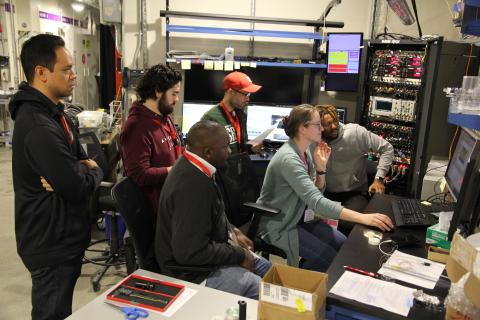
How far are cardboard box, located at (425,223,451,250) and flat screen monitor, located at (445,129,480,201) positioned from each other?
38 centimetres

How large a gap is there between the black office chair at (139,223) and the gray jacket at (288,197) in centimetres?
65

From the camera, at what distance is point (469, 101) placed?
2.06 m

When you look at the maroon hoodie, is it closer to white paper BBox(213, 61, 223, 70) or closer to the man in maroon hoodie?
the man in maroon hoodie

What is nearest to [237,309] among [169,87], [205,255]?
[205,255]

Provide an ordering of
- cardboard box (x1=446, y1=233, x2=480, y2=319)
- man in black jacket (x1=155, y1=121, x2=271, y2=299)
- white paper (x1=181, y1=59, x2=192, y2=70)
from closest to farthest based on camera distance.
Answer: cardboard box (x1=446, y1=233, x2=480, y2=319), man in black jacket (x1=155, y1=121, x2=271, y2=299), white paper (x1=181, y1=59, x2=192, y2=70)

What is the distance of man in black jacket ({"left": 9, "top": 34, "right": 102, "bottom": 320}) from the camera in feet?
5.05

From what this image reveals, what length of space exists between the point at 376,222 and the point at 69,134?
1483 mm

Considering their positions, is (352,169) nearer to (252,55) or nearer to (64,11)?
(252,55)

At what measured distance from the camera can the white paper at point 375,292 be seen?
1.36 metres

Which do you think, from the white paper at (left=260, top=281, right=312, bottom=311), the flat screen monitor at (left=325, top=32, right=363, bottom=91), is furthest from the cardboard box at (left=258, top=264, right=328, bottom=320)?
the flat screen monitor at (left=325, top=32, right=363, bottom=91)

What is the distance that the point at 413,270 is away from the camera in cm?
162

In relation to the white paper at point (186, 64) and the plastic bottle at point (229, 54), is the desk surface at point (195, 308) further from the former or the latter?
the plastic bottle at point (229, 54)

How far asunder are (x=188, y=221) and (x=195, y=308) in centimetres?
37

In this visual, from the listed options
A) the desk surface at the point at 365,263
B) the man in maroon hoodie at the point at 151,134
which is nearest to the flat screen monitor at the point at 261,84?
the man in maroon hoodie at the point at 151,134
